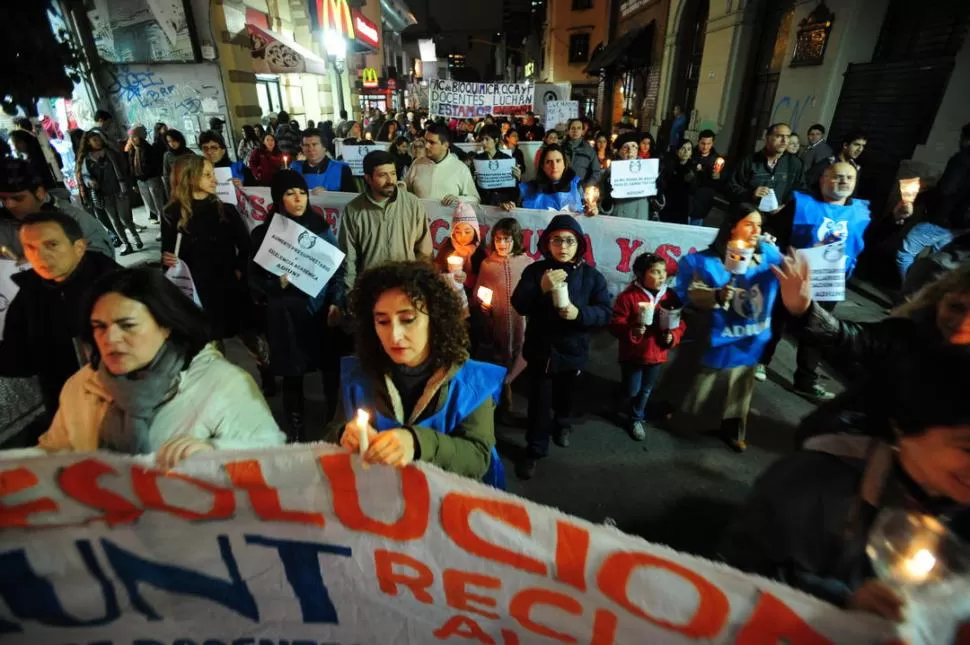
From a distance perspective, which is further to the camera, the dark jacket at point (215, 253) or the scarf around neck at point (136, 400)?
the dark jacket at point (215, 253)

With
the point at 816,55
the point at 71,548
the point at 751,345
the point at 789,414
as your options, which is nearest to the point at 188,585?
the point at 71,548

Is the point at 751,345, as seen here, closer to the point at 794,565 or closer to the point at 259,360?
the point at 794,565

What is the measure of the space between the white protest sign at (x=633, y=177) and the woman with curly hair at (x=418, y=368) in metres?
4.45

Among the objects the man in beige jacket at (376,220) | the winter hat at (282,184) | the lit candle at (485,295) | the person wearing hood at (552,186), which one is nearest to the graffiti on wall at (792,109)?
the person wearing hood at (552,186)

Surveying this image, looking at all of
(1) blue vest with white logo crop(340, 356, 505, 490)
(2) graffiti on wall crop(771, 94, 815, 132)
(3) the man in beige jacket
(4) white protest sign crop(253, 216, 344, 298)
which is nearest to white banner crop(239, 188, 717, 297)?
(3) the man in beige jacket

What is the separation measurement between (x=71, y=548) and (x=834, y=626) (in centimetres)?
217

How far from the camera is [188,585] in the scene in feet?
5.30

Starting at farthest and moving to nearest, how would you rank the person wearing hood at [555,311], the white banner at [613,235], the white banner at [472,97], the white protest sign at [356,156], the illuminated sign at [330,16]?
the illuminated sign at [330,16] → the white banner at [472,97] → the white protest sign at [356,156] → the white banner at [613,235] → the person wearing hood at [555,311]

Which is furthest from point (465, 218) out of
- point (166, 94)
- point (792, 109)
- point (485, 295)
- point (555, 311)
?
point (166, 94)

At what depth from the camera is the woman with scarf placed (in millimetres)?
5113

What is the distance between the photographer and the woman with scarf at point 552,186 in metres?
5.11

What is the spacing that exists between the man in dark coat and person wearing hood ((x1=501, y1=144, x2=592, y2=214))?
152 inches

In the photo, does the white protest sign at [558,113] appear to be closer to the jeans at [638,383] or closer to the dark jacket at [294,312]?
the jeans at [638,383]

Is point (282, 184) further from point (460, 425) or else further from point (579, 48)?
point (579, 48)
